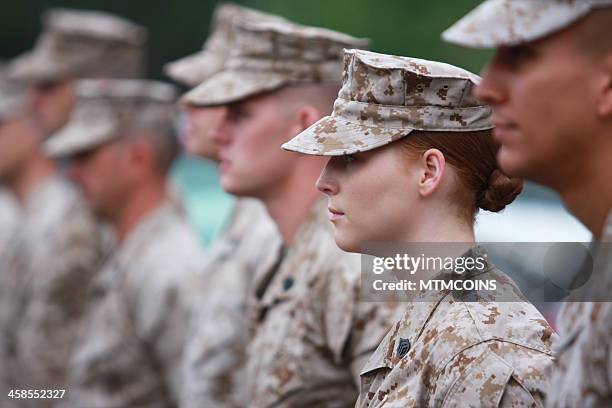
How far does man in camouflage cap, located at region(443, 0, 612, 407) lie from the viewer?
85.9 inches

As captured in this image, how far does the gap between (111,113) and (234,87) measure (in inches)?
103

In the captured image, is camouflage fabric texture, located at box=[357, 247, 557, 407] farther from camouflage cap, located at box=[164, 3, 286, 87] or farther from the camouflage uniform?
the camouflage uniform

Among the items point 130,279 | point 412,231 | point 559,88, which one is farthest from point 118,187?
point 559,88

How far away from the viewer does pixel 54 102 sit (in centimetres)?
831

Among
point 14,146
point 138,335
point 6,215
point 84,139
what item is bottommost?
point 6,215

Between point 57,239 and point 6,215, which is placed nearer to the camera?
point 57,239

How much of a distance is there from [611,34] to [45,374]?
17.3 ft

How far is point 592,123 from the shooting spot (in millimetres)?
2213

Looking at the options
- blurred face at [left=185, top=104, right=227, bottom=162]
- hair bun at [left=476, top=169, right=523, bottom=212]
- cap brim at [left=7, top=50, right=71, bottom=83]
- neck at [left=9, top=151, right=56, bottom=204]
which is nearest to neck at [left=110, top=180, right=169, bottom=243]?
blurred face at [left=185, top=104, right=227, bottom=162]

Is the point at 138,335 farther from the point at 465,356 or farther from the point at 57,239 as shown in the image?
the point at 465,356

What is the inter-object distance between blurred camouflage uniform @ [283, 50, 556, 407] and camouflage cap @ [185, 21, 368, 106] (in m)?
1.32

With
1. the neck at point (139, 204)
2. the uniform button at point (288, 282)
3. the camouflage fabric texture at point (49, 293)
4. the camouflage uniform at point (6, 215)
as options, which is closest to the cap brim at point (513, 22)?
the uniform button at point (288, 282)

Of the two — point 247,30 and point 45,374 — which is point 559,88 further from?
point 45,374

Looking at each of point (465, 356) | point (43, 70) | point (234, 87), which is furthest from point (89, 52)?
point (465, 356)
